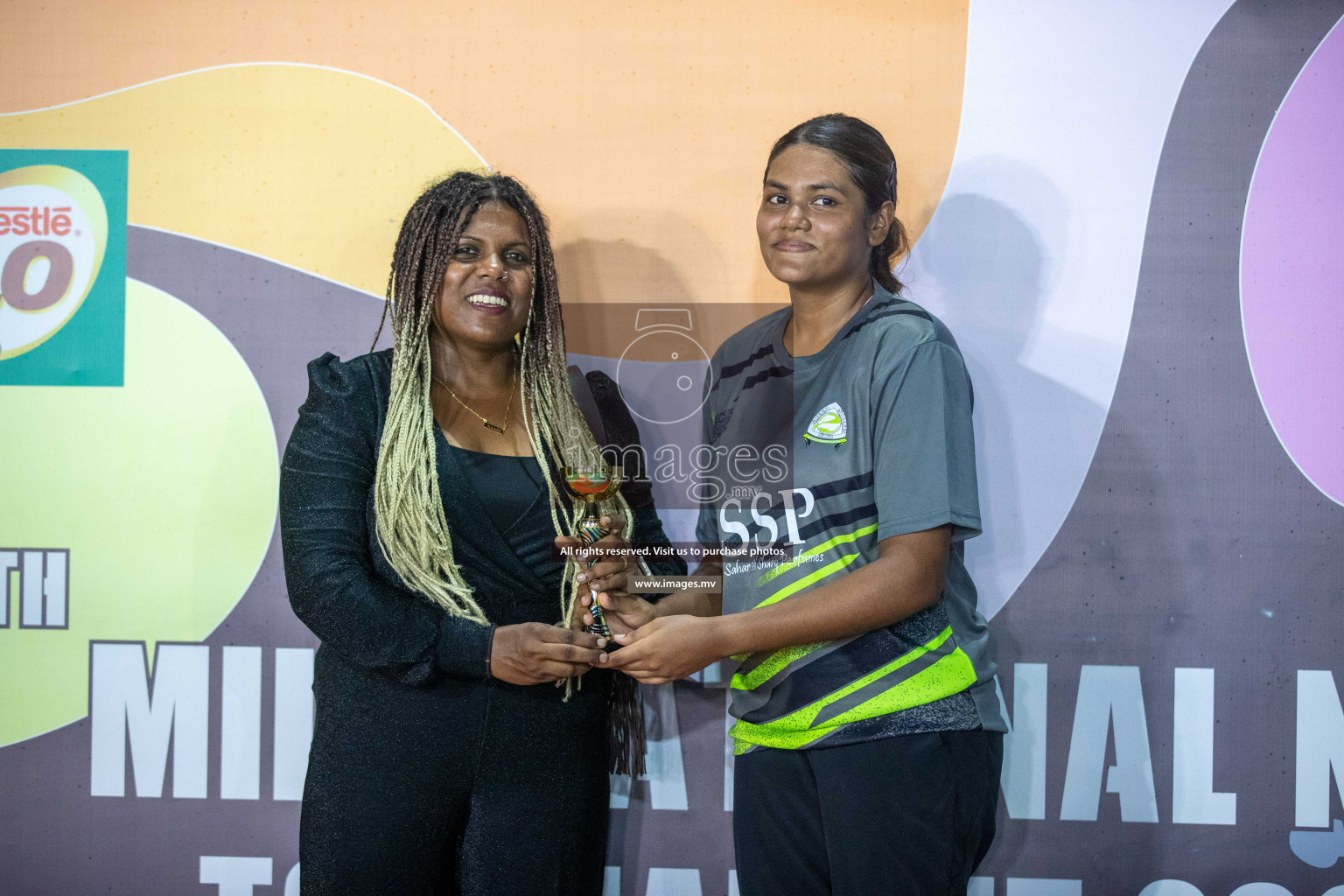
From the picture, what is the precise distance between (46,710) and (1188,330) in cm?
291

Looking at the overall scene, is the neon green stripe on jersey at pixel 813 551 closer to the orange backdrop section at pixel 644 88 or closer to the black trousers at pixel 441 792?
the black trousers at pixel 441 792

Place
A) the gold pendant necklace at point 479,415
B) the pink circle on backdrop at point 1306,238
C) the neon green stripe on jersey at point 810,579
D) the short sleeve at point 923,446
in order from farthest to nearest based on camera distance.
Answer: the pink circle on backdrop at point 1306,238
the gold pendant necklace at point 479,415
the neon green stripe on jersey at point 810,579
the short sleeve at point 923,446

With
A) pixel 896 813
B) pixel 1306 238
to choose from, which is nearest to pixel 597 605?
pixel 896 813

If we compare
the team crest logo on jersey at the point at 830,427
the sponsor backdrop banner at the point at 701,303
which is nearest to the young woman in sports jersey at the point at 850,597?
the team crest logo on jersey at the point at 830,427

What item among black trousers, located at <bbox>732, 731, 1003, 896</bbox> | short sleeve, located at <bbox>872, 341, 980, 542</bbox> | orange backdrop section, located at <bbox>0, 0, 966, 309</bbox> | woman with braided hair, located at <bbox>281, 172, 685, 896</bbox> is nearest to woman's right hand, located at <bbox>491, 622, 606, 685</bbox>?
woman with braided hair, located at <bbox>281, 172, 685, 896</bbox>

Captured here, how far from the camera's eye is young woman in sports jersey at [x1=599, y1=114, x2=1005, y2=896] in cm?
135

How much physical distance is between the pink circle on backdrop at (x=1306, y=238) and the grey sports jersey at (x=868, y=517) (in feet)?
3.63

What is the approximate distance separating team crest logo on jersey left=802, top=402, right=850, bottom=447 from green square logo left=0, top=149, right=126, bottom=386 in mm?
1713

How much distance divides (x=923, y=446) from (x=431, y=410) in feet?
2.87

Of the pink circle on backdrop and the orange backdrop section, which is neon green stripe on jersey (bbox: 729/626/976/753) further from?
the pink circle on backdrop

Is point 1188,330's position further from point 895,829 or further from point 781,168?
point 895,829

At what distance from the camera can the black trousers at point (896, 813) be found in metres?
1.36

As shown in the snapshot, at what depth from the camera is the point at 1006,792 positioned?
201cm

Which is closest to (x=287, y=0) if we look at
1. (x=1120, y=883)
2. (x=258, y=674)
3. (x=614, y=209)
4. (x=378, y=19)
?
(x=378, y=19)
